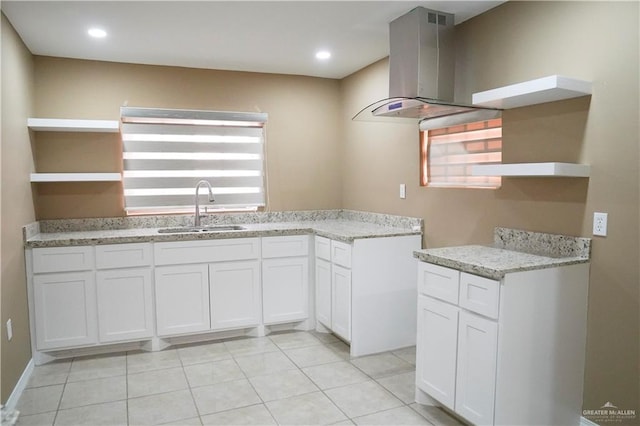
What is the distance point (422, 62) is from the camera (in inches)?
112

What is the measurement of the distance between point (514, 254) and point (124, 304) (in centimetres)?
274

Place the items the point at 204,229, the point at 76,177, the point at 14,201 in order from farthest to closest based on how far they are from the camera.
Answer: the point at 204,229 < the point at 76,177 < the point at 14,201

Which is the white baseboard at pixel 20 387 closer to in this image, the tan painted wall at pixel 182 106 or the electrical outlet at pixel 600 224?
the tan painted wall at pixel 182 106

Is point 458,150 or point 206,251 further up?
point 458,150

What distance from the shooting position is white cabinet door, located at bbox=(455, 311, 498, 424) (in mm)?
2119

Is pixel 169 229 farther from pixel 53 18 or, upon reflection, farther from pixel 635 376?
pixel 635 376

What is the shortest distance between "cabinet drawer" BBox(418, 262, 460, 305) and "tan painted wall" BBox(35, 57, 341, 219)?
2.17 metres

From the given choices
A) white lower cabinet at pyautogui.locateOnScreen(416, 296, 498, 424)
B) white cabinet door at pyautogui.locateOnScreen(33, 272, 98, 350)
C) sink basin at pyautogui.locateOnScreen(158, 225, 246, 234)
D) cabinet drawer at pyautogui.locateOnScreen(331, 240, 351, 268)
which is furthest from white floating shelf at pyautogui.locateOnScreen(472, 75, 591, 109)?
white cabinet door at pyautogui.locateOnScreen(33, 272, 98, 350)

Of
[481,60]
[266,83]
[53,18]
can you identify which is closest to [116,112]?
[53,18]

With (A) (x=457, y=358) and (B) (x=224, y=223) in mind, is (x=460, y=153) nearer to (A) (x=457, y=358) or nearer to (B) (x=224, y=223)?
(A) (x=457, y=358)

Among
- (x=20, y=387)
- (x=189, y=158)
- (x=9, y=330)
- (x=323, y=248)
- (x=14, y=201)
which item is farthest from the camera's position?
(x=189, y=158)

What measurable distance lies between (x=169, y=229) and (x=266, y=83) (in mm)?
1643

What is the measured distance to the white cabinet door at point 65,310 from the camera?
3.20 meters

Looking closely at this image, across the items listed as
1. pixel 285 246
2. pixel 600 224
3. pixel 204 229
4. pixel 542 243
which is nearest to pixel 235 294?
pixel 285 246
